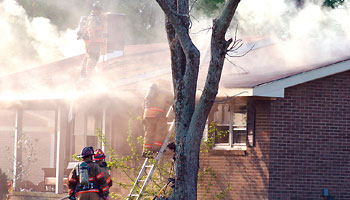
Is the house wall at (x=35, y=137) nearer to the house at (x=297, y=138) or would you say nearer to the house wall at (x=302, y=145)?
the house at (x=297, y=138)

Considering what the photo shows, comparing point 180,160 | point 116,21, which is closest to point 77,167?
point 180,160

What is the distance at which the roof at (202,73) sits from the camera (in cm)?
1345

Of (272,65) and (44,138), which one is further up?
(272,65)

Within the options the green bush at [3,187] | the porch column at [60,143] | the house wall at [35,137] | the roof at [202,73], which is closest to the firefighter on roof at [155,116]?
the roof at [202,73]

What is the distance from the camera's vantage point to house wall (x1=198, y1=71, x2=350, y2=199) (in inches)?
538

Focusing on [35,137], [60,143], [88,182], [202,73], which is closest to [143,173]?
[88,182]

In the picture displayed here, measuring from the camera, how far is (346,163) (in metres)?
13.8

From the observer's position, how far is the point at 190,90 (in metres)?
10.7

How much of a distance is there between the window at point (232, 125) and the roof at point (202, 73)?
594 mm

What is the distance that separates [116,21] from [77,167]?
1047cm

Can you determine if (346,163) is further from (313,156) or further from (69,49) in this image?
(69,49)

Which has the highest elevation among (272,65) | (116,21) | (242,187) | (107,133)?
(116,21)

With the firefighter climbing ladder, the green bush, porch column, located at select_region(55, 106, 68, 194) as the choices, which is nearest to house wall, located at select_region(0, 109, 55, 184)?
the green bush

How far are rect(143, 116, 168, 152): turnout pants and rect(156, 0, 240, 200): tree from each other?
3379 millimetres
